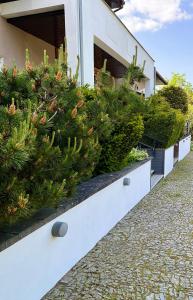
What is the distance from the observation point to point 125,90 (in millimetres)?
5898

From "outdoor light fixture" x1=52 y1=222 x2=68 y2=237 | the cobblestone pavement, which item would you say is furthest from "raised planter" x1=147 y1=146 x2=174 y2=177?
"outdoor light fixture" x1=52 y1=222 x2=68 y2=237

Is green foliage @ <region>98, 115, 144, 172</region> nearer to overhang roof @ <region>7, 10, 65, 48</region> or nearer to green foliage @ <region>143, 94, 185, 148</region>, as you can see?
green foliage @ <region>143, 94, 185, 148</region>

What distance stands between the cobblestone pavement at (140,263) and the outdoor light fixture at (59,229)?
2.15ft

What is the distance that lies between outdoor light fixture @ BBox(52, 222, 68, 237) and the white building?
5644mm

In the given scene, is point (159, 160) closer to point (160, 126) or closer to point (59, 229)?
point (160, 126)

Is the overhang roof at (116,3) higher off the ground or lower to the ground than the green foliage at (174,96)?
higher

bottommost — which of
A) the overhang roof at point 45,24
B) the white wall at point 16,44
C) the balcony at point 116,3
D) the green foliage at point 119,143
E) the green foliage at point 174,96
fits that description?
the green foliage at point 119,143

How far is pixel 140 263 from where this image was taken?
180 inches

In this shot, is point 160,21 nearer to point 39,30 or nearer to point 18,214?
point 39,30

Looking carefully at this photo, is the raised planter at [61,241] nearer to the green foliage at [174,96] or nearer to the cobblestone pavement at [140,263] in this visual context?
the cobblestone pavement at [140,263]

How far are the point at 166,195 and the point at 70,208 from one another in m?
5.01

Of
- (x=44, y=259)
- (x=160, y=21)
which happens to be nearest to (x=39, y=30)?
(x=44, y=259)

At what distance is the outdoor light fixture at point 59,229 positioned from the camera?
389 centimetres

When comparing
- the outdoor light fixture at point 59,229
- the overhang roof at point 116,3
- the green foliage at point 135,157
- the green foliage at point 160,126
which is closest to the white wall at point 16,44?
the green foliage at point 135,157
